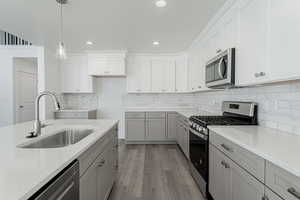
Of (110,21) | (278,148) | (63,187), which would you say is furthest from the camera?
(110,21)

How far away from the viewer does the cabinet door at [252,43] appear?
5.19ft

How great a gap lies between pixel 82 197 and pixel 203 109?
3.47 meters

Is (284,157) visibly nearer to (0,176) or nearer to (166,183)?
(0,176)

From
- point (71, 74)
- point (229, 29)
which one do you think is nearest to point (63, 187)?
point (229, 29)

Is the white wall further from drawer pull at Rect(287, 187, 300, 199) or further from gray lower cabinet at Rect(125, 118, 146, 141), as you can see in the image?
drawer pull at Rect(287, 187, 300, 199)

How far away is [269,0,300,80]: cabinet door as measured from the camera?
1.24 metres

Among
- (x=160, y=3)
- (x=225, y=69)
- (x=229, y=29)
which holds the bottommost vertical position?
(x=225, y=69)

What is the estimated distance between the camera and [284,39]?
4.39ft

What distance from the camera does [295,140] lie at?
1.40m

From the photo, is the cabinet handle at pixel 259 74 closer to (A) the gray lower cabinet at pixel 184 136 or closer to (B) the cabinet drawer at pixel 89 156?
(B) the cabinet drawer at pixel 89 156

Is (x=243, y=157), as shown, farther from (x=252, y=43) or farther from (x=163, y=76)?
(x=163, y=76)

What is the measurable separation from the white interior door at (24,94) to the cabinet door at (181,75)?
4296mm

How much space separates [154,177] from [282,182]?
2105 millimetres

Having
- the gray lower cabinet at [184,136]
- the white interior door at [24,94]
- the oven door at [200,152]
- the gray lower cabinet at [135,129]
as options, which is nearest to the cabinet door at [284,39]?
the oven door at [200,152]
